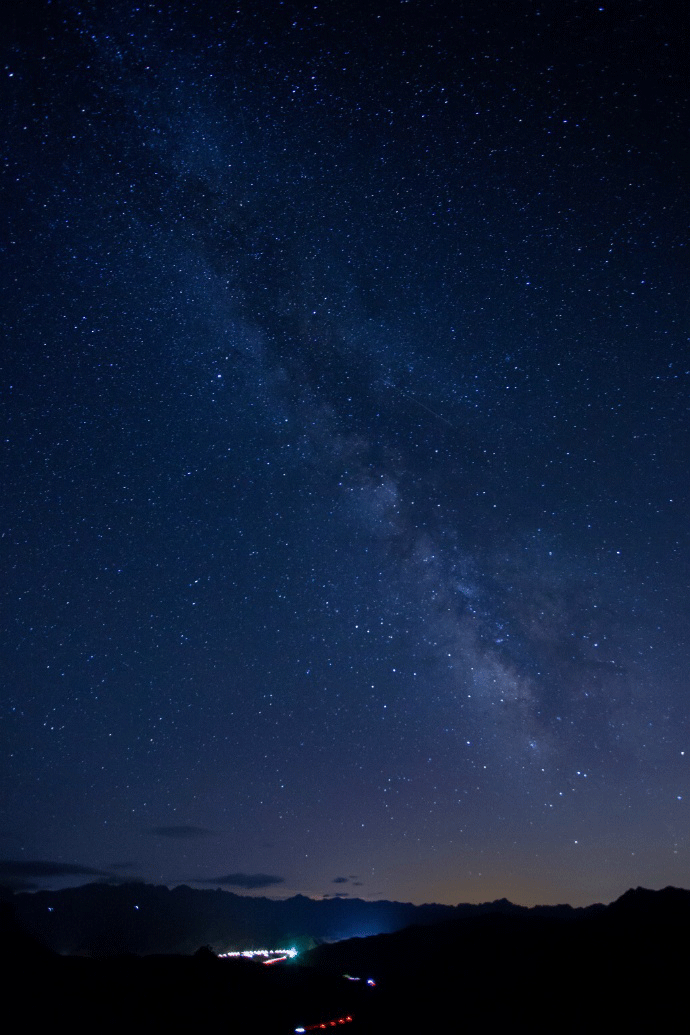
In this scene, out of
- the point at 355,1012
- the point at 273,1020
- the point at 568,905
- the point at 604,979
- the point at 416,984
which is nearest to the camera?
the point at 273,1020

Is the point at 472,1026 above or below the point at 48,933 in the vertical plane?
above

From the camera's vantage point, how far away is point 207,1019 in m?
31.2

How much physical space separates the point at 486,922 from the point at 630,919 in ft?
93.0

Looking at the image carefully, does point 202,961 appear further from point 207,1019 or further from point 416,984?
point 416,984

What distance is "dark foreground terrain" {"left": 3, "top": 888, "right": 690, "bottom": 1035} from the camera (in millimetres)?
30891

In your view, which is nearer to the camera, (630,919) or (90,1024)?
(90,1024)

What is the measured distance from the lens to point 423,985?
58.2 meters

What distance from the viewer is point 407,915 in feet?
606

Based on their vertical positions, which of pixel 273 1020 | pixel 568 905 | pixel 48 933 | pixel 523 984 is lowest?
pixel 48 933

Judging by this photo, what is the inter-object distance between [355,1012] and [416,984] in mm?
18568

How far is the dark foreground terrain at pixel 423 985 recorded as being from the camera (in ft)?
101

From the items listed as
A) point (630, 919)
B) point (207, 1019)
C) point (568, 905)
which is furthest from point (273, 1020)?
point (568, 905)

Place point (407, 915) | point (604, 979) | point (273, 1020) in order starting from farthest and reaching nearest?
point (407, 915)
point (604, 979)
point (273, 1020)

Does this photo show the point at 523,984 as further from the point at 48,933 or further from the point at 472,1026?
the point at 48,933
